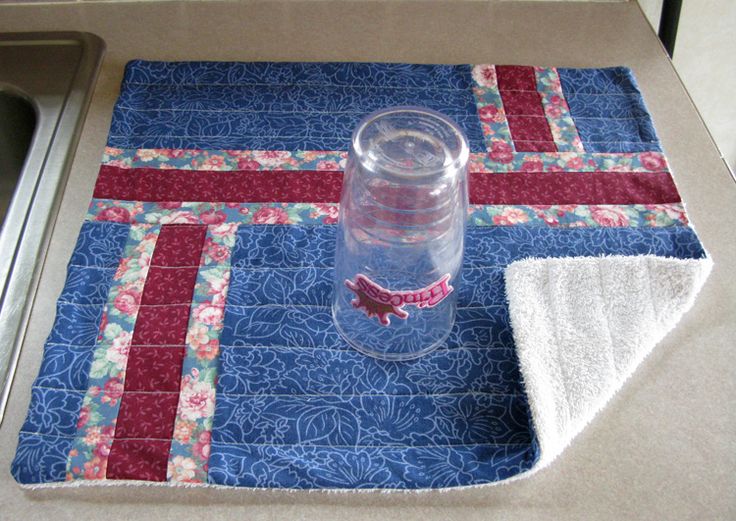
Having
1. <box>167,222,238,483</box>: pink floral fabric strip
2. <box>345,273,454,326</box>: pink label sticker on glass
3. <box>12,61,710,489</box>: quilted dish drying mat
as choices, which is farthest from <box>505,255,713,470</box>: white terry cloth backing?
<box>167,222,238,483</box>: pink floral fabric strip

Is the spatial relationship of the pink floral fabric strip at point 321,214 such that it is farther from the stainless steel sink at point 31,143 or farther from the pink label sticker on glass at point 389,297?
the pink label sticker on glass at point 389,297

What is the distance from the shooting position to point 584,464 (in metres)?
0.72

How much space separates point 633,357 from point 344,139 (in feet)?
1.61

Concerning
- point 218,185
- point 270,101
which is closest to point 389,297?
point 218,185

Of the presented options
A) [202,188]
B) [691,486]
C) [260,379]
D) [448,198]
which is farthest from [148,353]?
[691,486]

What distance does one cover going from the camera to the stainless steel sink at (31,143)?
2.69 ft

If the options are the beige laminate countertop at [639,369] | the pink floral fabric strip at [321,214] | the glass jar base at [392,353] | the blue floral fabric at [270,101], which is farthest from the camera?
the blue floral fabric at [270,101]

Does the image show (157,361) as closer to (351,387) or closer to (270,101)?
(351,387)

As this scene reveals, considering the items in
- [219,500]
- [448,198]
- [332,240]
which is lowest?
[219,500]

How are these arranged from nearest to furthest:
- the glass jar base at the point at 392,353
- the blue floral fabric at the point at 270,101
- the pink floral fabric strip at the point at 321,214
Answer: the glass jar base at the point at 392,353 → the pink floral fabric strip at the point at 321,214 → the blue floral fabric at the point at 270,101

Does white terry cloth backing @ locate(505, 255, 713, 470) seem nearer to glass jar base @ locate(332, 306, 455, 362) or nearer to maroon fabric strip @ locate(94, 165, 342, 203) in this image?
glass jar base @ locate(332, 306, 455, 362)

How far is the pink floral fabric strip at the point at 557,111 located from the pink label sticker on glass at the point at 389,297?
0.37 m

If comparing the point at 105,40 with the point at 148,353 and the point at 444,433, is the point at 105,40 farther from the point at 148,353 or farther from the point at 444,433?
the point at 444,433

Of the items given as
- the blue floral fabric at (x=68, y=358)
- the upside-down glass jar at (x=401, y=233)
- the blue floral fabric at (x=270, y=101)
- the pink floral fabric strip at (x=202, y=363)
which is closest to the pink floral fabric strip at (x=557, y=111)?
the blue floral fabric at (x=270, y=101)
